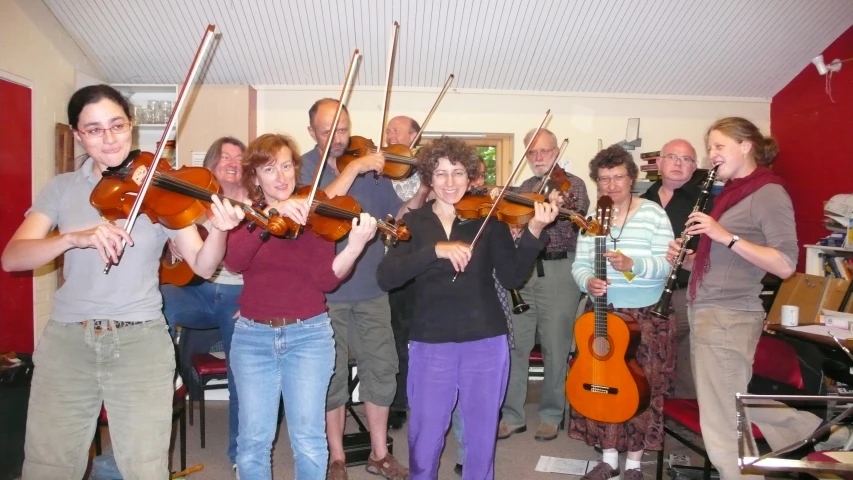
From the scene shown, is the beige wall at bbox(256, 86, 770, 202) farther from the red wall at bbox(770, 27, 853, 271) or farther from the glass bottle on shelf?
the glass bottle on shelf

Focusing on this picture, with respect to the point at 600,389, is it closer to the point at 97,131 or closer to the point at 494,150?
the point at 97,131

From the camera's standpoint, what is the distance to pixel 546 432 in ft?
11.2

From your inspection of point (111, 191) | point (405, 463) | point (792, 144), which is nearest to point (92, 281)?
point (111, 191)

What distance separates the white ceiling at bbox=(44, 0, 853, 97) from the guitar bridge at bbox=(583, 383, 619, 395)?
8.52 ft

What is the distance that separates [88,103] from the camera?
1681 millimetres

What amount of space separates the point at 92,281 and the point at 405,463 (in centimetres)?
193

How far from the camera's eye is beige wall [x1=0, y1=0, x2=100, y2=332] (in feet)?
11.7

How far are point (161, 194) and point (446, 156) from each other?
1033 mm

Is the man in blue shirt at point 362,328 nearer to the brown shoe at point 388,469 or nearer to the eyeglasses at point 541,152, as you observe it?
the brown shoe at point 388,469

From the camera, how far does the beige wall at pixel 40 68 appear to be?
3553 millimetres

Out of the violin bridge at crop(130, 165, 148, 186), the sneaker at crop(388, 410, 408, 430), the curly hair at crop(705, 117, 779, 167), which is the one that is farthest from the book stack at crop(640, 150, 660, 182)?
the violin bridge at crop(130, 165, 148, 186)

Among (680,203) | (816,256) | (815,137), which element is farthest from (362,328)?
(815,137)

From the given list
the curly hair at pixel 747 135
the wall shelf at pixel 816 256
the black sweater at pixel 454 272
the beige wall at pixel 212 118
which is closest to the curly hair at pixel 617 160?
the curly hair at pixel 747 135

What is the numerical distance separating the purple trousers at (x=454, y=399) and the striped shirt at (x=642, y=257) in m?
0.83
